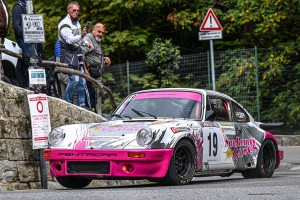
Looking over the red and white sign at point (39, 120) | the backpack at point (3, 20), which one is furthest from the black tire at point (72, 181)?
the backpack at point (3, 20)

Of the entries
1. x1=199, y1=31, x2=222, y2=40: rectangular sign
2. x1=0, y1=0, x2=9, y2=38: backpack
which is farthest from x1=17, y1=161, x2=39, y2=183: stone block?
x1=199, y1=31, x2=222, y2=40: rectangular sign

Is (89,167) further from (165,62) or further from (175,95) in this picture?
(165,62)

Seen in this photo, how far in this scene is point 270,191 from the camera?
38.1ft

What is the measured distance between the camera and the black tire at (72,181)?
13.8 meters

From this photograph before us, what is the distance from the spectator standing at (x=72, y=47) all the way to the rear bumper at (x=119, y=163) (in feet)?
14.9

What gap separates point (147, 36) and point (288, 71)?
740 cm

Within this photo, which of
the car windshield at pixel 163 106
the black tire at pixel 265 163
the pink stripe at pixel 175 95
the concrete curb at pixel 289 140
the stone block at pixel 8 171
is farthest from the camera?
the concrete curb at pixel 289 140

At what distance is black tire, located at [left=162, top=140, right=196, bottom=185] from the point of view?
13234mm

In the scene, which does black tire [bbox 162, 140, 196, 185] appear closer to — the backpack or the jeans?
the jeans

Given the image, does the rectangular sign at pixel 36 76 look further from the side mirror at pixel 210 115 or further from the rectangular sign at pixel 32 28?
the side mirror at pixel 210 115

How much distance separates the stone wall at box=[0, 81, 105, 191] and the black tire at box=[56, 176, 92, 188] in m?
1.85

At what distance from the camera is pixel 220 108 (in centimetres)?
1543

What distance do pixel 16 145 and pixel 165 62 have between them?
35.8ft

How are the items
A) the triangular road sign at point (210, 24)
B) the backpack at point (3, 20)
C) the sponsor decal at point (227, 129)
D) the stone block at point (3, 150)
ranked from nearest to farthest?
the sponsor decal at point (227, 129) < the stone block at point (3, 150) < the backpack at point (3, 20) < the triangular road sign at point (210, 24)
